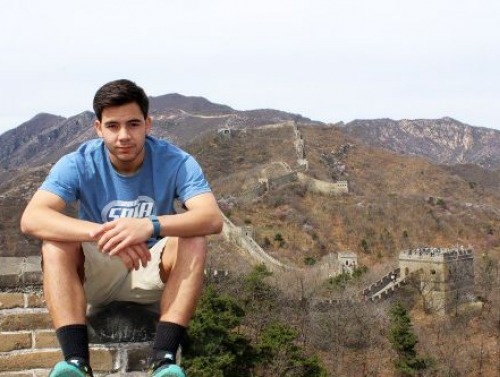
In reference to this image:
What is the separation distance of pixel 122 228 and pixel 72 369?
73cm

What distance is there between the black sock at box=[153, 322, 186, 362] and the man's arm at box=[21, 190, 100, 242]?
23.2 inches

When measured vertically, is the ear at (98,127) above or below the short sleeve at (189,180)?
above

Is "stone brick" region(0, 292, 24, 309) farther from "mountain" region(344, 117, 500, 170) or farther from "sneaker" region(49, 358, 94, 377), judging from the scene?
"mountain" region(344, 117, 500, 170)

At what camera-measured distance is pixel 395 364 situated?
20547mm

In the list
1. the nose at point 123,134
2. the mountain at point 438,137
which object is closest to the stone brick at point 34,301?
the nose at point 123,134

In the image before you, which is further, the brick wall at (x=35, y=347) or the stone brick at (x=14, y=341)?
the stone brick at (x=14, y=341)

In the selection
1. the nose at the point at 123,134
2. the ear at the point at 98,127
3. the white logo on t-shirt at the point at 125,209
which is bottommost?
the white logo on t-shirt at the point at 125,209

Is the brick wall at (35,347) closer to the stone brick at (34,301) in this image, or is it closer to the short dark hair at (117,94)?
the stone brick at (34,301)

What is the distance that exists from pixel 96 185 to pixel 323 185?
48.5m

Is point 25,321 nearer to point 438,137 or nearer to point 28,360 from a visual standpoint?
point 28,360

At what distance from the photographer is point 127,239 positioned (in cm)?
325

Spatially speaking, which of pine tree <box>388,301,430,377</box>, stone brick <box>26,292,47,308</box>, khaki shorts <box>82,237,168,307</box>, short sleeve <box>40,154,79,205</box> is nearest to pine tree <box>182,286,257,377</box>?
pine tree <box>388,301,430,377</box>

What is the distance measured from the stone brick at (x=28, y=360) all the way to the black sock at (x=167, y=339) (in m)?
0.96

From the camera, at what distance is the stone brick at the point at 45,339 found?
3.90m
